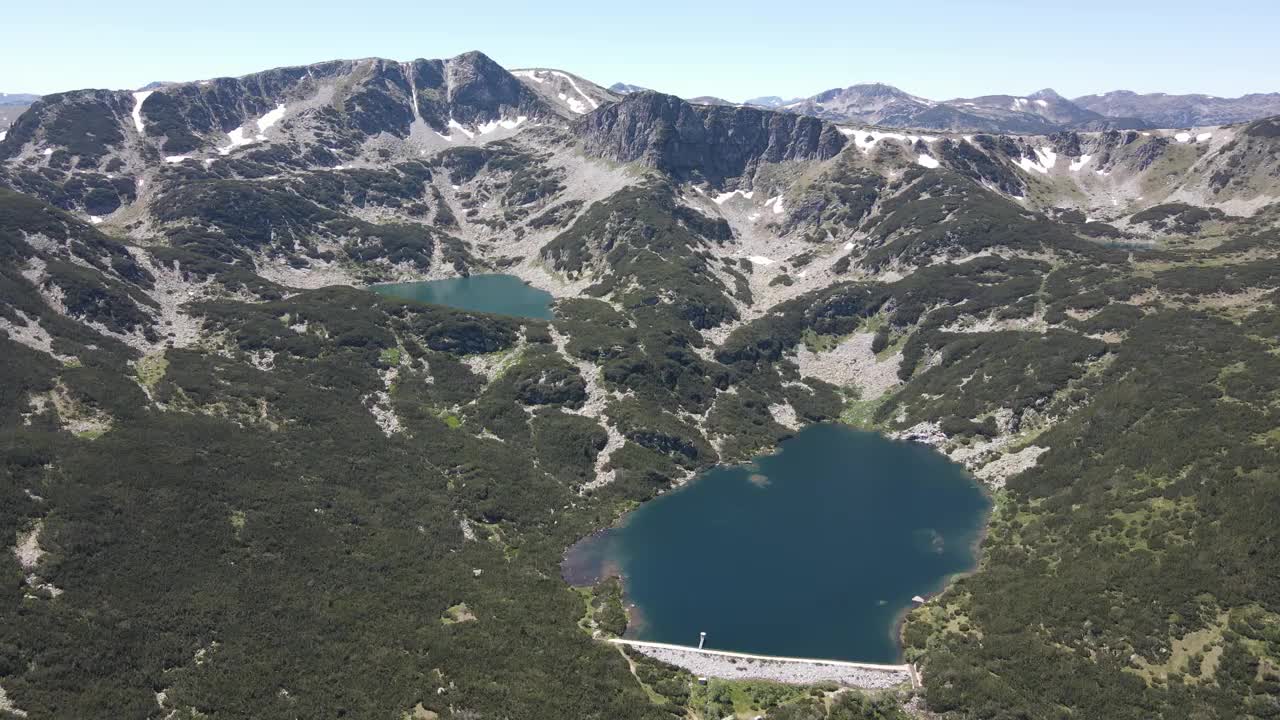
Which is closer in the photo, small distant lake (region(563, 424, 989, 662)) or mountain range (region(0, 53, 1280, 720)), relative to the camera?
mountain range (region(0, 53, 1280, 720))

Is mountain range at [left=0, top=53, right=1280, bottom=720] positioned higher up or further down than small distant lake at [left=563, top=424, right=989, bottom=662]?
higher up

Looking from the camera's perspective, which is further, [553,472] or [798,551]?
[553,472]

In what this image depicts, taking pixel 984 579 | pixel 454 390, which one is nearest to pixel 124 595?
pixel 454 390

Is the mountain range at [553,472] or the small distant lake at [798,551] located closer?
the mountain range at [553,472]

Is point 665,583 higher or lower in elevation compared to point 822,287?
lower

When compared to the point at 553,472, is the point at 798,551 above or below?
below

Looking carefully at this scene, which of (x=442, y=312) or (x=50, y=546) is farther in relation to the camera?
(x=442, y=312)

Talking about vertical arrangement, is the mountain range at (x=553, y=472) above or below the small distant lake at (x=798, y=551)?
above

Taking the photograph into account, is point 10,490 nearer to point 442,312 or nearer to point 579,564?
point 579,564
